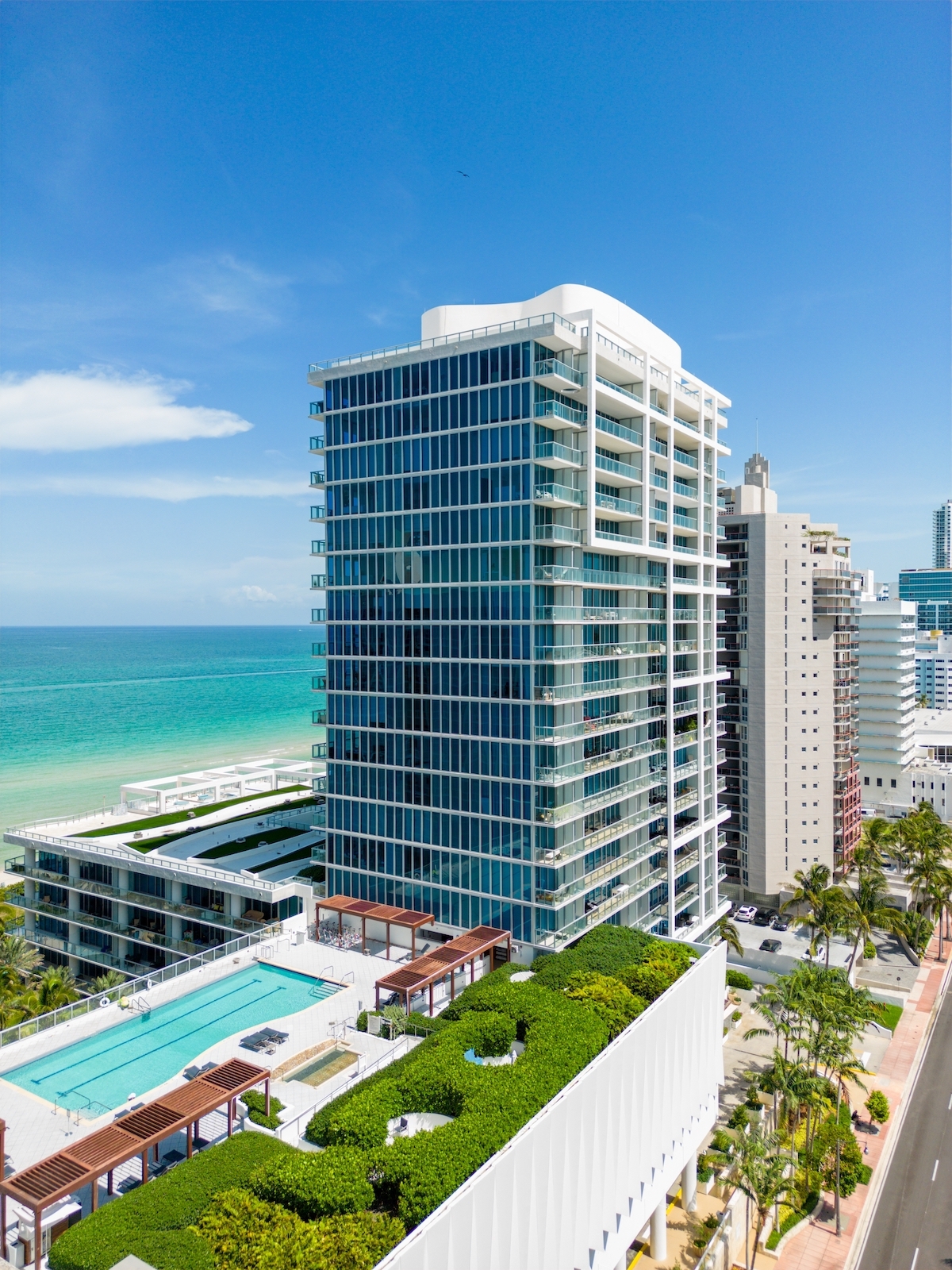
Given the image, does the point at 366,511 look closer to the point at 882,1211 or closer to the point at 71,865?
the point at 71,865

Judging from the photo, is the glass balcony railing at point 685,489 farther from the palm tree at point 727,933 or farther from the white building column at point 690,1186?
the white building column at point 690,1186

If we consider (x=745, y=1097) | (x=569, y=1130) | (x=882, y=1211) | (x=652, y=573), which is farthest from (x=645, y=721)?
(x=569, y=1130)

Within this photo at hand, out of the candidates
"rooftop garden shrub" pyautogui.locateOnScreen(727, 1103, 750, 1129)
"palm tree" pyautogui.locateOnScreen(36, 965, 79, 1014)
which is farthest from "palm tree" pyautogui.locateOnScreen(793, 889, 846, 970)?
"palm tree" pyautogui.locateOnScreen(36, 965, 79, 1014)

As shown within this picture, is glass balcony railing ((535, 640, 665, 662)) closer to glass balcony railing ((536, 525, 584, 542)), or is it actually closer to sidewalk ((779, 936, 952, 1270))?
glass balcony railing ((536, 525, 584, 542))

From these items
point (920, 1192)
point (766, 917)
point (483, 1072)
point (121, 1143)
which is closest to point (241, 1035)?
point (121, 1143)

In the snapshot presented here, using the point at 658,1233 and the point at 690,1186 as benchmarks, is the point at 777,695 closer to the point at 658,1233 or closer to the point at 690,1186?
the point at 690,1186

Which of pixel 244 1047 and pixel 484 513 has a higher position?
pixel 484 513
